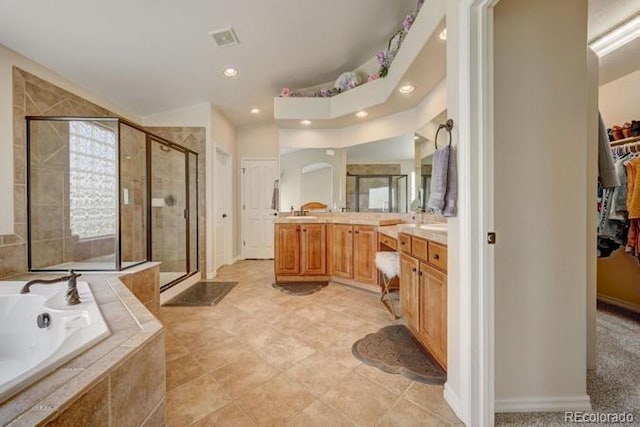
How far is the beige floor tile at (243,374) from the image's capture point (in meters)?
1.50

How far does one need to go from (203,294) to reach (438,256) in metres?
2.69

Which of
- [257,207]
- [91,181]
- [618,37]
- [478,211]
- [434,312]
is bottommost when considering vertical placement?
[434,312]

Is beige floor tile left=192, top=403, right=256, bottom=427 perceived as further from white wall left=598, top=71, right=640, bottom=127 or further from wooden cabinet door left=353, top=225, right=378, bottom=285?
white wall left=598, top=71, right=640, bottom=127

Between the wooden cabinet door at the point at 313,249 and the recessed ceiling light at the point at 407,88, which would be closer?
the recessed ceiling light at the point at 407,88

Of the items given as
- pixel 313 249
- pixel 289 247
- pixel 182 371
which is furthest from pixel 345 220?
pixel 182 371

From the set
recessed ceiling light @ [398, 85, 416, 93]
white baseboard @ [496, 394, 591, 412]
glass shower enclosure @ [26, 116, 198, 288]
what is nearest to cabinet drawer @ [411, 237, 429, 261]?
white baseboard @ [496, 394, 591, 412]

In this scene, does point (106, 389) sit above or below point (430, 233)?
below

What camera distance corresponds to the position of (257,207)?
5039 mm

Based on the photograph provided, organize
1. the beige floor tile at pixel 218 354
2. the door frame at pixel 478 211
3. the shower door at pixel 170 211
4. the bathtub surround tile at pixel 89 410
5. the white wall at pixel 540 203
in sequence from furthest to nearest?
the shower door at pixel 170 211 < the beige floor tile at pixel 218 354 < the white wall at pixel 540 203 < the door frame at pixel 478 211 < the bathtub surround tile at pixel 89 410

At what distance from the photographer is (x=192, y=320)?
2416mm

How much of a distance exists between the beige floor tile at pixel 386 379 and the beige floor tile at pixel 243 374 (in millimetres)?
542

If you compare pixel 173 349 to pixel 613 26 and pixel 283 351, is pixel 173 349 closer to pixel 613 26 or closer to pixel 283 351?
pixel 283 351

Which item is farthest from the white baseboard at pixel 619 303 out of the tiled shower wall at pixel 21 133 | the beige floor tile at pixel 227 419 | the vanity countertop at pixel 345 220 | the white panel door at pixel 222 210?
the tiled shower wall at pixel 21 133

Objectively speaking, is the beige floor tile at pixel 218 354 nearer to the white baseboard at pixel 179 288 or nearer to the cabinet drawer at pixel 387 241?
the white baseboard at pixel 179 288
